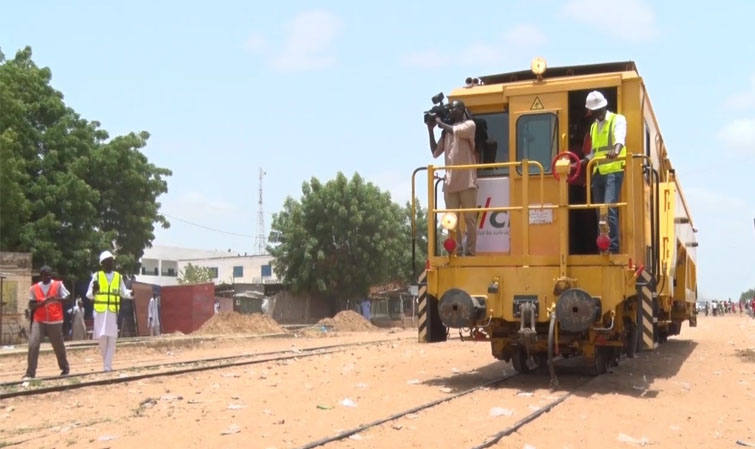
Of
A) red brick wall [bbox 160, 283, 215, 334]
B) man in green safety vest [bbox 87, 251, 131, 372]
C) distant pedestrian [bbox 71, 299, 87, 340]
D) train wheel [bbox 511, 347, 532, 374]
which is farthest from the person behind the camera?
red brick wall [bbox 160, 283, 215, 334]

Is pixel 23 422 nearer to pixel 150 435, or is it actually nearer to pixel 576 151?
pixel 150 435

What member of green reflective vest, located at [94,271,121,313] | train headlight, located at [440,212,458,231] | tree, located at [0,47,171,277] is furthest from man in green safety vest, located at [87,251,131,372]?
tree, located at [0,47,171,277]

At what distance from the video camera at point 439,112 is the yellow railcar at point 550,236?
321 millimetres

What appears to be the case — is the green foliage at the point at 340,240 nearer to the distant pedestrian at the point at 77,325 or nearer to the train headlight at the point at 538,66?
the distant pedestrian at the point at 77,325

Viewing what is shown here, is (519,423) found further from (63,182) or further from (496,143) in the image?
(63,182)

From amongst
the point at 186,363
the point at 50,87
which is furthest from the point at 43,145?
the point at 186,363

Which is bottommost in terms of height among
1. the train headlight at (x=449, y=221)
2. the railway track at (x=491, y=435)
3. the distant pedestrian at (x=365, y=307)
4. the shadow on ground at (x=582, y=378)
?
the distant pedestrian at (x=365, y=307)

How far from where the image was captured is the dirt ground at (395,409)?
6.61m

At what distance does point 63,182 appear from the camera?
27188mm

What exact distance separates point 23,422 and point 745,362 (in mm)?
11068

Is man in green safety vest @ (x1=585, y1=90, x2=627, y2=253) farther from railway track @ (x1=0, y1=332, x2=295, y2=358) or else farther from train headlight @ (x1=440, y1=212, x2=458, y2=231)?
railway track @ (x1=0, y1=332, x2=295, y2=358)

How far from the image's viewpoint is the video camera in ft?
31.7

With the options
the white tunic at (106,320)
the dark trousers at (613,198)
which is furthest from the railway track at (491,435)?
the white tunic at (106,320)

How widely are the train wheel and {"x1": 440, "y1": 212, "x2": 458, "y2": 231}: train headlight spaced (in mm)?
2119
